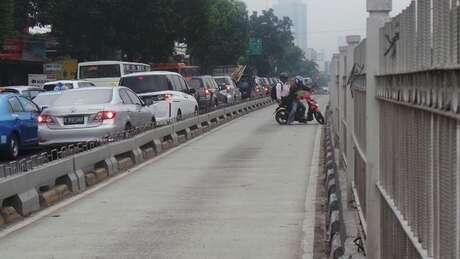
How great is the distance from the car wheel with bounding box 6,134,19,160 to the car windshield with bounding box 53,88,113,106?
1.26 m

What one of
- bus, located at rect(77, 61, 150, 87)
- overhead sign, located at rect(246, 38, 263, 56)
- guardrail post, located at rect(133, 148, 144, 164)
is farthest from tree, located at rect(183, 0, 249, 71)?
guardrail post, located at rect(133, 148, 144, 164)

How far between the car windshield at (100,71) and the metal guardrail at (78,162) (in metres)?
13.3

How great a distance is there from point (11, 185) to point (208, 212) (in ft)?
7.80

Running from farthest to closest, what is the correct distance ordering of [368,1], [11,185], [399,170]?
[11,185], [368,1], [399,170]

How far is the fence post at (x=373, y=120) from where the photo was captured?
495cm

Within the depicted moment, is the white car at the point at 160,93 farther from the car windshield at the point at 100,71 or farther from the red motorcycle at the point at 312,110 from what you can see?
the car windshield at the point at 100,71

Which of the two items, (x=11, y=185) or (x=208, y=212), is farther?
(x=208, y=212)

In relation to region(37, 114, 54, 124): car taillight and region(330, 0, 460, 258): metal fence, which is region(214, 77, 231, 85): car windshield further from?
region(330, 0, 460, 258): metal fence

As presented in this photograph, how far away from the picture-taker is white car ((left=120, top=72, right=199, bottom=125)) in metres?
22.5

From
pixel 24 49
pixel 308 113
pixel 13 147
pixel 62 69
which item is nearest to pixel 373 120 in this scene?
pixel 13 147

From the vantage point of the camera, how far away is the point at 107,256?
7113 millimetres

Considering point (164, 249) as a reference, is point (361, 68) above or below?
above

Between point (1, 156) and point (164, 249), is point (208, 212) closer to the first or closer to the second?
point (164, 249)

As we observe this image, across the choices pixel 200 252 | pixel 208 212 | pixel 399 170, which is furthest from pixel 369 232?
pixel 208 212
